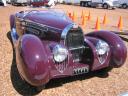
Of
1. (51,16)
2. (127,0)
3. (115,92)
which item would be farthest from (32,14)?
(127,0)

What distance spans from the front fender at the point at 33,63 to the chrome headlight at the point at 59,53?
266 millimetres

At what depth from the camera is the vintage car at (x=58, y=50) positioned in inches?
214

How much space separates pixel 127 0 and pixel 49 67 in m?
37.1

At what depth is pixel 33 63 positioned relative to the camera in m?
5.34

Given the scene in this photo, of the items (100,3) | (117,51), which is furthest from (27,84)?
(100,3)

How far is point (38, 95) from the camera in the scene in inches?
225

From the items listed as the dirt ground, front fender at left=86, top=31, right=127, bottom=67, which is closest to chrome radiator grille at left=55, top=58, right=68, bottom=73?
the dirt ground

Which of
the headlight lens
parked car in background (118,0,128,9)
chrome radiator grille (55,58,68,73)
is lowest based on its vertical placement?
parked car in background (118,0,128,9)

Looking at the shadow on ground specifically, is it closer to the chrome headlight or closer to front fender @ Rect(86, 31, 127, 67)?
front fender @ Rect(86, 31, 127, 67)

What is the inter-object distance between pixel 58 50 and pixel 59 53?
0.22 ft

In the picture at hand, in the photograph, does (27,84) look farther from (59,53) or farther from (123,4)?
(123,4)

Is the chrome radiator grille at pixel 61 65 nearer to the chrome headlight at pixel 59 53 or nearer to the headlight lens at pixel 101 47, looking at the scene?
the chrome headlight at pixel 59 53

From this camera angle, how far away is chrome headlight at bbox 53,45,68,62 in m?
5.80

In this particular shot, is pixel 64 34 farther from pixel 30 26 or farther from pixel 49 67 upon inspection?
pixel 30 26
